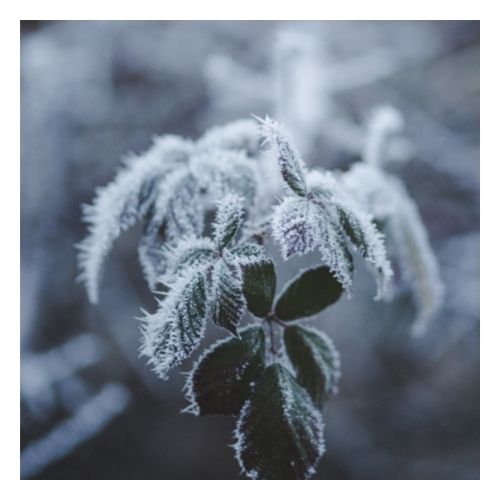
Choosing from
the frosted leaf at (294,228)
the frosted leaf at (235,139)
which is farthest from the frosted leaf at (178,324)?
the frosted leaf at (235,139)

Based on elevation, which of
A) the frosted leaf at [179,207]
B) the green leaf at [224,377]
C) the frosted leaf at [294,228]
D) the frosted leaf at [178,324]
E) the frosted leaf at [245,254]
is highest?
the frosted leaf at [179,207]

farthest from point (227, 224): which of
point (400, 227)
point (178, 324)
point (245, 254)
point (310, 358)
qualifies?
point (400, 227)

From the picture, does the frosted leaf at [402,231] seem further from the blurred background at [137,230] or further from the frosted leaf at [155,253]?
the blurred background at [137,230]

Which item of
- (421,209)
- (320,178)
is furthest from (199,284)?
(421,209)

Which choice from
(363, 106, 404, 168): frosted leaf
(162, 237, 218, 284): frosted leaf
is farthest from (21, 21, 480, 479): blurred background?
(162, 237, 218, 284): frosted leaf
